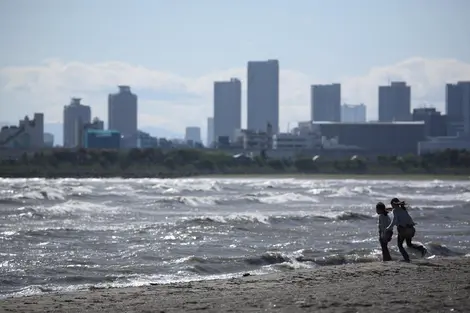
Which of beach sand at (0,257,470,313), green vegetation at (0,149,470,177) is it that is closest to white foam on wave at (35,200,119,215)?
beach sand at (0,257,470,313)

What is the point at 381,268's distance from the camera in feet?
Answer: 64.4

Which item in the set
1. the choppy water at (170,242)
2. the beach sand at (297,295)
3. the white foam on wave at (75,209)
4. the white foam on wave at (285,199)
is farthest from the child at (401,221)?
the white foam on wave at (285,199)

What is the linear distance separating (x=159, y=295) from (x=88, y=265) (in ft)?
22.0

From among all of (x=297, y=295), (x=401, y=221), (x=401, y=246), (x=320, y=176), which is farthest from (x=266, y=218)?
(x=320, y=176)

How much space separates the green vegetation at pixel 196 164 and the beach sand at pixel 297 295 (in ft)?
376

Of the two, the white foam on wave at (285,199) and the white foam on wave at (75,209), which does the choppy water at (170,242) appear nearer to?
the white foam on wave at (75,209)

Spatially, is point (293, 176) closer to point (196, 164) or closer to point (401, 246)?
point (196, 164)

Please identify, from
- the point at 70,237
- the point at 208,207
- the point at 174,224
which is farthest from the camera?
the point at 208,207

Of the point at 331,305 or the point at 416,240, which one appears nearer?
the point at 331,305

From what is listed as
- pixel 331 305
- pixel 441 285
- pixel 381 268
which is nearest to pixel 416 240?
pixel 381 268

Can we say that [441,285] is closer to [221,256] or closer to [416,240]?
[221,256]

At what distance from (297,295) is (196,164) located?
135 meters

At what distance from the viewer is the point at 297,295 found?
15195mm

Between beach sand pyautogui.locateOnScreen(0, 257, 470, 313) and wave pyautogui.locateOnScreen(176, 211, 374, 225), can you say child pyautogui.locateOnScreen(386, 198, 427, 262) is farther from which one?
wave pyautogui.locateOnScreen(176, 211, 374, 225)
